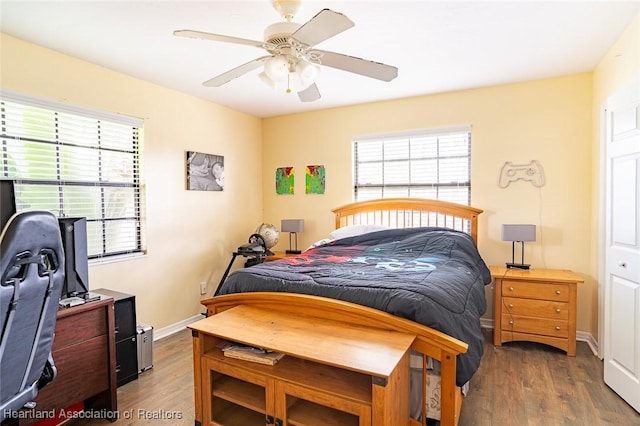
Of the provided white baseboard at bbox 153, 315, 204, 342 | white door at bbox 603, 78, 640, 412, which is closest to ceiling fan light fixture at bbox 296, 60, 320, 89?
white door at bbox 603, 78, 640, 412

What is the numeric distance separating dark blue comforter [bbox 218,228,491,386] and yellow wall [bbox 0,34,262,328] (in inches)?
53.7

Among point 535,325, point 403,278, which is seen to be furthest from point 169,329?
point 535,325

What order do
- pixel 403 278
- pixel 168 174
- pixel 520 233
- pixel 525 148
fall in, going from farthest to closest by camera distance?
1. pixel 168 174
2. pixel 525 148
3. pixel 520 233
4. pixel 403 278

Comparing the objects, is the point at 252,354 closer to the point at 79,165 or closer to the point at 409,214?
the point at 79,165

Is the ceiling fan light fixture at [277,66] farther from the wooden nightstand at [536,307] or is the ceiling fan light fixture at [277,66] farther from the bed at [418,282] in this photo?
the wooden nightstand at [536,307]

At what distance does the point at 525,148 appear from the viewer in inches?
138

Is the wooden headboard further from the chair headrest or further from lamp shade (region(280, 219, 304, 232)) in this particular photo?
the chair headrest

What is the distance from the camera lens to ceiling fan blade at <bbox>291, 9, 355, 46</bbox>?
149 cm

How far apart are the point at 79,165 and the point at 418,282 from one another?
281 cm

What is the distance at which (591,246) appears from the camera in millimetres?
3240

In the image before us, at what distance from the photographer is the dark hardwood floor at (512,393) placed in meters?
2.12

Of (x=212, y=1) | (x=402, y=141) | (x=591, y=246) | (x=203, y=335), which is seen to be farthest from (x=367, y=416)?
(x=402, y=141)

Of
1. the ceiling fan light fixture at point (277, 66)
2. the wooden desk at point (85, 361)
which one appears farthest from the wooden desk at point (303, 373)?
the ceiling fan light fixture at point (277, 66)

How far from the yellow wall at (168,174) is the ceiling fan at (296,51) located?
4.76 feet
